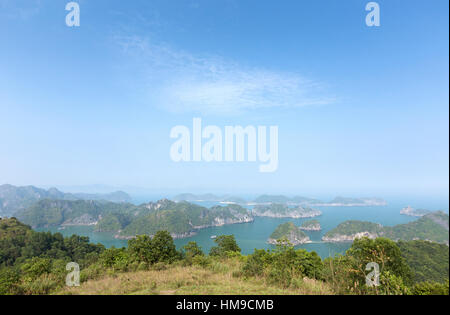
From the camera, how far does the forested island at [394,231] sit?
218ft

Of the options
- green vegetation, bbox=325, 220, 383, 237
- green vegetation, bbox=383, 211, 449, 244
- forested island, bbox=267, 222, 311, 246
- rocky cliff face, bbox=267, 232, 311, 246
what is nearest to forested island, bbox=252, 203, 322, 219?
green vegetation, bbox=325, 220, 383, 237

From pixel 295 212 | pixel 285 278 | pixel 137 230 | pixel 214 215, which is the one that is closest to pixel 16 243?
pixel 137 230

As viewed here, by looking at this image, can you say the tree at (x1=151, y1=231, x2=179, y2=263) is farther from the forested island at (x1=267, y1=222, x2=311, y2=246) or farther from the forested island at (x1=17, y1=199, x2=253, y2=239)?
the forested island at (x1=17, y1=199, x2=253, y2=239)

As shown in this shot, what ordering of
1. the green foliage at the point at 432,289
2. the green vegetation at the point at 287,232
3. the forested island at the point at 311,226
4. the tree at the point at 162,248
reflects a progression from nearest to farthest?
the green foliage at the point at 432,289 → the tree at the point at 162,248 → the green vegetation at the point at 287,232 → the forested island at the point at 311,226

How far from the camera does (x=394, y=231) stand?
7194cm

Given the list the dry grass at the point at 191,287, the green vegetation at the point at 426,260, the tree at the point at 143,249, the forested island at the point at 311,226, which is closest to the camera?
the dry grass at the point at 191,287

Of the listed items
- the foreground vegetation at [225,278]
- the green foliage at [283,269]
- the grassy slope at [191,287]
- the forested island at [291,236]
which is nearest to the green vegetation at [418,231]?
the forested island at [291,236]

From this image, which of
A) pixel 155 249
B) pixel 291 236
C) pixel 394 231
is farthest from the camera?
pixel 291 236

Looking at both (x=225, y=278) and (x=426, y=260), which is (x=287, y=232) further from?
(x=225, y=278)

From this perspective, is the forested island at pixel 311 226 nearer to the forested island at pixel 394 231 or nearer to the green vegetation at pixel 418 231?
the forested island at pixel 394 231

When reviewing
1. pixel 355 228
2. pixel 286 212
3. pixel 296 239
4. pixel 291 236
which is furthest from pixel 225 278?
pixel 286 212
